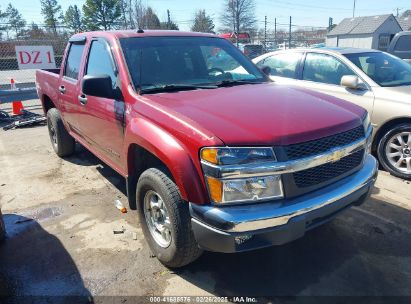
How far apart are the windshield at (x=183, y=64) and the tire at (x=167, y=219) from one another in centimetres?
91

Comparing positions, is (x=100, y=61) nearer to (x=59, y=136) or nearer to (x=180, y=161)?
(x=180, y=161)

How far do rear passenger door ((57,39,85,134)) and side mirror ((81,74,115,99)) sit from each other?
1.15 m

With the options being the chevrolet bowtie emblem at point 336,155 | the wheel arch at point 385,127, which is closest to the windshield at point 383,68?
the wheel arch at point 385,127

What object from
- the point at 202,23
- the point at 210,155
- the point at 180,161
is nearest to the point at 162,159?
the point at 180,161

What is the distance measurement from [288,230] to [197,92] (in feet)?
4.91

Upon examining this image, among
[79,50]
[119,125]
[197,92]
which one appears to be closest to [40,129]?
[79,50]

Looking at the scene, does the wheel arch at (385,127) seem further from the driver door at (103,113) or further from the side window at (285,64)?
the driver door at (103,113)

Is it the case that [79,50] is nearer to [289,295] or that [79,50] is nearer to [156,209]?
[156,209]

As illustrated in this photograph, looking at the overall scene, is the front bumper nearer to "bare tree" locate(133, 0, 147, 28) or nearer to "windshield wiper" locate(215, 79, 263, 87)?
"windshield wiper" locate(215, 79, 263, 87)

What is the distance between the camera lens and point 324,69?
228 inches

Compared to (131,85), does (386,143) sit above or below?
below

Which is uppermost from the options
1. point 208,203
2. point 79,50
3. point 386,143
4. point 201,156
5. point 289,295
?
point 79,50

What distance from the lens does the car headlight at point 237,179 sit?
2324mm

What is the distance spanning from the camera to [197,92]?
324cm
